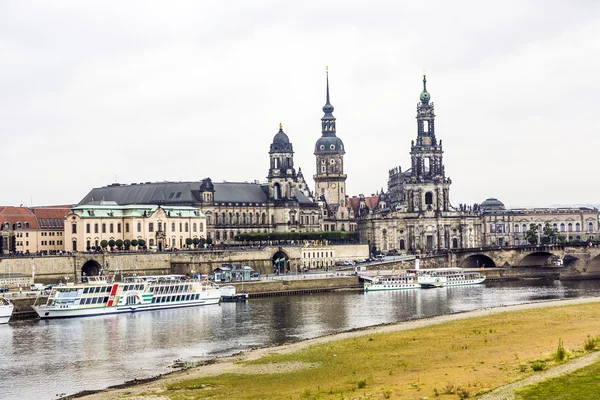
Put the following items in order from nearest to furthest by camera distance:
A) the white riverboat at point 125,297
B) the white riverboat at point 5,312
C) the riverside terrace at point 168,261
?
the white riverboat at point 5,312
the white riverboat at point 125,297
the riverside terrace at point 168,261

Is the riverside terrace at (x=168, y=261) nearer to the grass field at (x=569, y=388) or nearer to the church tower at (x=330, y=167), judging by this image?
the church tower at (x=330, y=167)

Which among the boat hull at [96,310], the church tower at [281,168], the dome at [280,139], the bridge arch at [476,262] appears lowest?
the boat hull at [96,310]

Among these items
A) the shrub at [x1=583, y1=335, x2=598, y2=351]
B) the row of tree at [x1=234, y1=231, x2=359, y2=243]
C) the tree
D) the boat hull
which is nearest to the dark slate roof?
the row of tree at [x1=234, y1=231, x2=359, y2=243]

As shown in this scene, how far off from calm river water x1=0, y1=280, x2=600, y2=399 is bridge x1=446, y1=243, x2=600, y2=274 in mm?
22955

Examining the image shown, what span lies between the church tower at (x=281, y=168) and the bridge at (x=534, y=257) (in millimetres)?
25947

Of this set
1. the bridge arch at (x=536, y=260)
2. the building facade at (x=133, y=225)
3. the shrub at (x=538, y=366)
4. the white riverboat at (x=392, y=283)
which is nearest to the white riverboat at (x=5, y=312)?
the building facade at (x=133, y=225)

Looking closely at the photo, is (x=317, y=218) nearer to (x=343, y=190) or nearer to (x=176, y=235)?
(x=343, y=190)

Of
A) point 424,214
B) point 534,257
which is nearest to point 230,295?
point 534,257

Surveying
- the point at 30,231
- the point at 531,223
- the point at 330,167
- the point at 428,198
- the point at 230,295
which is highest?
the point at 330,167

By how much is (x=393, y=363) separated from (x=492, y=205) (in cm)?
14225

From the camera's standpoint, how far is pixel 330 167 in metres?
169

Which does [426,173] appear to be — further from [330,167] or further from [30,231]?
[30,231]

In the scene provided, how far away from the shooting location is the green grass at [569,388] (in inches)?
1260

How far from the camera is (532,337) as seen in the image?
175 feet
